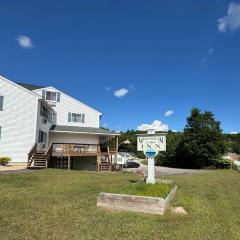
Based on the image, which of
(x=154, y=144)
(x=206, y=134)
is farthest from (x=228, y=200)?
(x=206, y=134)

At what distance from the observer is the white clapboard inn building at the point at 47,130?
22.0 metres

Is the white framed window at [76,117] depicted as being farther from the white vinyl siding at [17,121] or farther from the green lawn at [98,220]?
the green lawn at [98,220]

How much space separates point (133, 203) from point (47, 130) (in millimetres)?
21134

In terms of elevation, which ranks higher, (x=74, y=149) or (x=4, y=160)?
(x=74, y=149)

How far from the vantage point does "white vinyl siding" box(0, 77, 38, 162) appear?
2197 cm

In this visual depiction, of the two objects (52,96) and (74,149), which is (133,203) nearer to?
(74,149)

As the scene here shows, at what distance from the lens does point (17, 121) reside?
2239 cm

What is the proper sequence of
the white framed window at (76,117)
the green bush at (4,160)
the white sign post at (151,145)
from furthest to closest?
the white framed window at (76,117)
the green bush at (4,160)
the white sign post at (151,145)

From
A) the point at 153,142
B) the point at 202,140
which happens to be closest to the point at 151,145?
the point at 153,142

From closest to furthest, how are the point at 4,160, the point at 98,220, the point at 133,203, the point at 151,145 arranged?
the point at 98,220
the point at 133,203
the point at 151,145
the point at 4,160

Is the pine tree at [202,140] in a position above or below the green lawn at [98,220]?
above

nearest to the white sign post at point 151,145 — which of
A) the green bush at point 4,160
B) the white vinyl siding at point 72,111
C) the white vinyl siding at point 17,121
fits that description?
the green bush at point 4,160

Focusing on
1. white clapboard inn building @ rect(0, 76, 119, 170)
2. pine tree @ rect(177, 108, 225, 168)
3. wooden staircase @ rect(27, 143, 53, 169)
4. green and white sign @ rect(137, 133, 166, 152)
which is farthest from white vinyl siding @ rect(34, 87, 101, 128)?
green and white sign @ rect(137, 133, 166, 152)

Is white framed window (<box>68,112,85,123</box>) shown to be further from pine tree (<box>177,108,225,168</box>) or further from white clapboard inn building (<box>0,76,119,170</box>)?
pine tree (<box>177,108,225,168</box>)
